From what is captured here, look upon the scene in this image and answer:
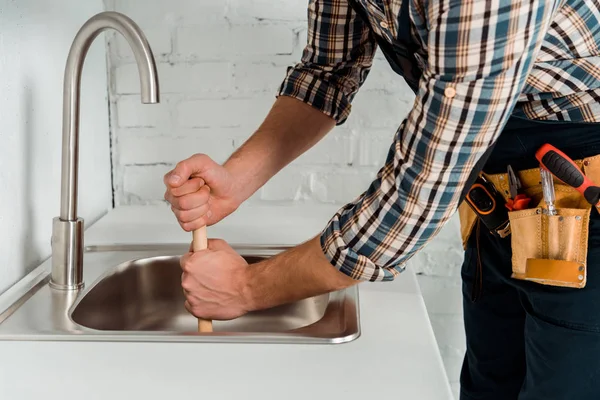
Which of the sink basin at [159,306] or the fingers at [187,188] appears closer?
the fingers at [187,188]

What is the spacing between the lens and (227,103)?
1558 mm

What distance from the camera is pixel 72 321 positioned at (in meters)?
0.94

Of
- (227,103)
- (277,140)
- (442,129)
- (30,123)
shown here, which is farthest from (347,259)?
(227,103)

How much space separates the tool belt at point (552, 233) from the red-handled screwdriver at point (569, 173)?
0.02m

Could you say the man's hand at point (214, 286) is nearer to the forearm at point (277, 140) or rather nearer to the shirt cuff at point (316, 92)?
the forearm at point (277, 140)

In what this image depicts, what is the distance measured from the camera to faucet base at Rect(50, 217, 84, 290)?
1045 mm

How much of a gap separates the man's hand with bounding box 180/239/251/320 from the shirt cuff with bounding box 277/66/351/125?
1.08 feet

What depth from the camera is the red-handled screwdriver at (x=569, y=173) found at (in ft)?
2.87

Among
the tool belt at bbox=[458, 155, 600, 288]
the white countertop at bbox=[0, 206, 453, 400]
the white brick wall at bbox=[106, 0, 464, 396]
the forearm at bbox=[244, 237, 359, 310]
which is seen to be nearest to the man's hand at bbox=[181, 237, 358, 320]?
the forearm at bbox=[244, 237, 359, 310]

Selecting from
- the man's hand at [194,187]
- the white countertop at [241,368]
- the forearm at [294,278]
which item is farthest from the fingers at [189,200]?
the white countertop at [241,368]

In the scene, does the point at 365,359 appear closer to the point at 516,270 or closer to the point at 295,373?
the point at 295,373

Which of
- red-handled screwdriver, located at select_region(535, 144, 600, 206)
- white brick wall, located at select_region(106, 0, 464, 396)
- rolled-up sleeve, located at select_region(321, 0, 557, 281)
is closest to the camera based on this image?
rolled-up sleeve, located at select_region(321, 0, 557, 281)

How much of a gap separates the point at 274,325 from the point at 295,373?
45cm

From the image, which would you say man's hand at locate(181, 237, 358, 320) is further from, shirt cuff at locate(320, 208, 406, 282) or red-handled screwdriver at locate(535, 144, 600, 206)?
red-handled screwdriver at locate(535, 144, 600, 206)
